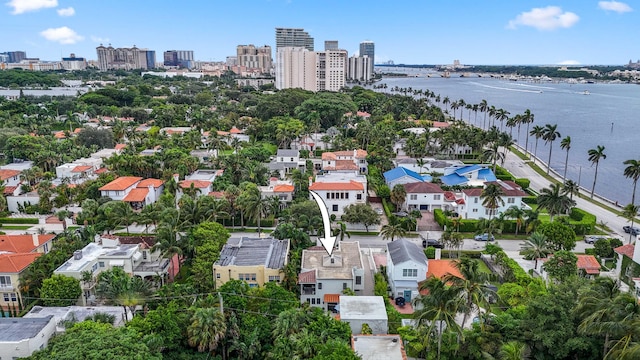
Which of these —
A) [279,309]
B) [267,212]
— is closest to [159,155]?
[267,212]

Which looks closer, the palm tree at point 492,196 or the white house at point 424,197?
the palm tree at point 492,196

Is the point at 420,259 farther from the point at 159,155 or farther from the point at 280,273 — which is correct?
the point at 159,155

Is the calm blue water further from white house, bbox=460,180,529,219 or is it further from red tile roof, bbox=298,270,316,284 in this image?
red tile roof, bbox=298,270,316,284

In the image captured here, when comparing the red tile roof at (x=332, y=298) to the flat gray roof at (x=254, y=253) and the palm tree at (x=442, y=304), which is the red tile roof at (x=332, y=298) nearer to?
the flat gray roof at (x=254, y=253)

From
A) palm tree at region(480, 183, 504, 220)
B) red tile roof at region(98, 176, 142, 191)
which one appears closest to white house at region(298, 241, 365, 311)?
palm tree at region(480, 183, 504, 220)

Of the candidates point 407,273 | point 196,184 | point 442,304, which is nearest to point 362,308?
point 442,304

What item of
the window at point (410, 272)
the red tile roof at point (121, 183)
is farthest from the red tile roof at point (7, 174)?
the window at point (410, 272)

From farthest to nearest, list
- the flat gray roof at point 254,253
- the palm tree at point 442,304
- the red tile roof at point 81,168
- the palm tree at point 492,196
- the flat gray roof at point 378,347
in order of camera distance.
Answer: the red tile roof at point 81,168, the palm tree at point 492,196, the flat gray roof at point 254,253, the flat gray roof at point 378,347, the palm tree at point 442,304
